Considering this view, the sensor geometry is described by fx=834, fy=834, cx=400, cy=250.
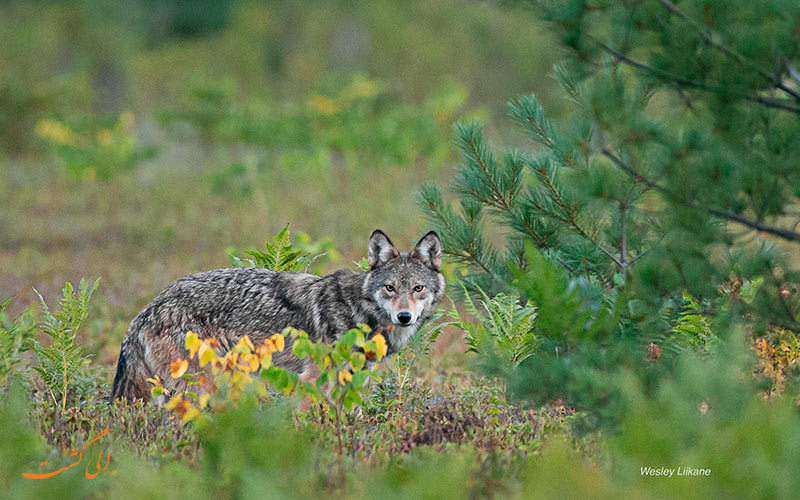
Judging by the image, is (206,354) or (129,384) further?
(129,384)

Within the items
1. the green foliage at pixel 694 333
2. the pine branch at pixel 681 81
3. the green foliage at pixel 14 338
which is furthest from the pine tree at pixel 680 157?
the green foliage at pixel 14 338

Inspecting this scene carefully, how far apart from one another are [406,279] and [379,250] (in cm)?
31

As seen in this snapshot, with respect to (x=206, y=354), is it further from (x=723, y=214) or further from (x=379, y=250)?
(x=723, y=214)

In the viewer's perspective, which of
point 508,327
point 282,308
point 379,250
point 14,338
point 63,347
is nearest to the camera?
point 14,338

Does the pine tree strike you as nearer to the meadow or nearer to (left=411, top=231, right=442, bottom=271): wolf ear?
the meadow

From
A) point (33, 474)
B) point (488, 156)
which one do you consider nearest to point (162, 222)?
point (488, 156)

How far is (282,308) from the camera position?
5.95m

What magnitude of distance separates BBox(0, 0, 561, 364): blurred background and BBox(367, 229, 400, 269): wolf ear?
1223 mm

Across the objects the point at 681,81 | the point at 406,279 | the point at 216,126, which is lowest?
the point at 406,279

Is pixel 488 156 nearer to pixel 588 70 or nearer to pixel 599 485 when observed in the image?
pixel 588 70

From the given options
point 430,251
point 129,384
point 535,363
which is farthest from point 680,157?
point 129,384

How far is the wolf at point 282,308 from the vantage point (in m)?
5.61

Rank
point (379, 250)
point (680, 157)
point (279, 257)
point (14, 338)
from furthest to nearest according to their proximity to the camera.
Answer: point (279, 257), point (379, 250), point (14, 338), point (680, 157)

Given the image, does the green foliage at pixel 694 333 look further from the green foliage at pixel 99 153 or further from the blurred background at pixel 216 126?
the green foliage at pixel 99 153
